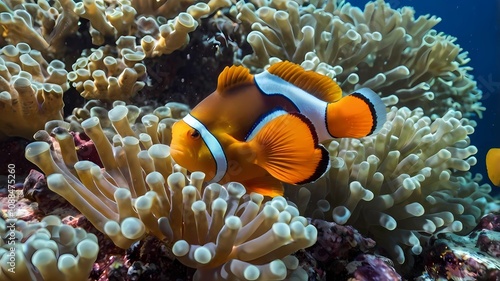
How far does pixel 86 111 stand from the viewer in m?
1.90

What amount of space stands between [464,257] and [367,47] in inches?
50.0

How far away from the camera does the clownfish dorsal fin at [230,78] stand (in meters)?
1.28

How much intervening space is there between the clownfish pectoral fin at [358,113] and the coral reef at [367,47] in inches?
30.3

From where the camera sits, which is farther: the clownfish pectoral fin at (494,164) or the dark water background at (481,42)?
the dark water background at (481,42)

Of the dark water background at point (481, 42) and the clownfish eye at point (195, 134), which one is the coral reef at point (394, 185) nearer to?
the clownfish eye at point (195, 134)

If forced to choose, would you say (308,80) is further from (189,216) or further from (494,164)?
(494,164)

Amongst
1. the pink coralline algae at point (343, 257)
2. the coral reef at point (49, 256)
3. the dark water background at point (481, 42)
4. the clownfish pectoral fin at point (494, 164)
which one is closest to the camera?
the coral reef at point (49, 256)

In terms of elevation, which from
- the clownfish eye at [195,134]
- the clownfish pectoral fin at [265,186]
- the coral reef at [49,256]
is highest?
the clownfish eye at [195,134]

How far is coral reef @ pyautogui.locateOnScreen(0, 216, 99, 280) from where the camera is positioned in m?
0.94

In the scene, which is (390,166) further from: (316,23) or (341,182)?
(316,23)

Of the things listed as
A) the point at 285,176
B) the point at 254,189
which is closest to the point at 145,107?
the point at 254,189

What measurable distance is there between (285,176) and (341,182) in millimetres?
572

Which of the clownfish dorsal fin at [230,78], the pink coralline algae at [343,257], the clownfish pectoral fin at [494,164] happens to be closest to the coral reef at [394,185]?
the pink coralline algae at [343,257]

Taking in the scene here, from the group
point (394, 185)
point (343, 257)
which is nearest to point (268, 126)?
point (343, 257)
